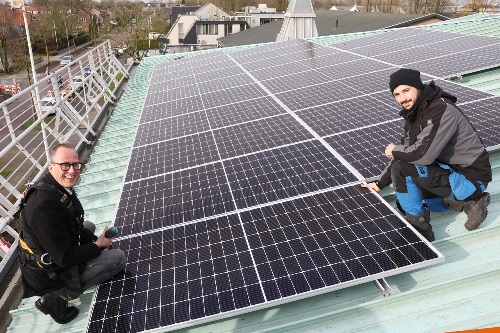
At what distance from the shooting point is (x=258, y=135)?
736cm

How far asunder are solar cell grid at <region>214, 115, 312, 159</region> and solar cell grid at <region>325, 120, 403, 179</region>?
0.71 meters

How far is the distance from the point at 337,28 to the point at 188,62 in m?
22.5

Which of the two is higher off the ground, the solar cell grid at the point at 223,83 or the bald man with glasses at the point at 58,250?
the solar cell grid at the point at 223,83

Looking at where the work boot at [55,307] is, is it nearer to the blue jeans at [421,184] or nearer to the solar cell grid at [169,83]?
the blue jeans at [421,184]

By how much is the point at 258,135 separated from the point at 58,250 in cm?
429

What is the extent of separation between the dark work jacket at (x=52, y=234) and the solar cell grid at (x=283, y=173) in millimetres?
2046

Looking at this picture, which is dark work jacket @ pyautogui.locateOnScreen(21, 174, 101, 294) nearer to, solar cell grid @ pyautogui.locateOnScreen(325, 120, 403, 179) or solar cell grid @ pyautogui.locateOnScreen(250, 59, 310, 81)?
solar cell grid @ pyautogui.locateOnScreen(325, 120, 403, 179)

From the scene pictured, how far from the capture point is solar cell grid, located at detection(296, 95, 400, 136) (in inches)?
267

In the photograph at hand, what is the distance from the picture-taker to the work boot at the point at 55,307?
13.5 ft

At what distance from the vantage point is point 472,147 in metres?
4.37

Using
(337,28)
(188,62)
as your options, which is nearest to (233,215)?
(188,62)

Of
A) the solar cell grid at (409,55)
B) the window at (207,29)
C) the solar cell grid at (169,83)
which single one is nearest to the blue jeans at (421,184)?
the solar cell grid at (409,55)

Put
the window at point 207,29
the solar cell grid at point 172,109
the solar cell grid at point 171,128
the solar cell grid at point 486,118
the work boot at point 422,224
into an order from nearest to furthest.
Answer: the work boot at point 422,224
the solar cell grid at point 486,118
the solar cell grid at point 171,128
the solar cell grid at point 172,109
the window at point 207,29

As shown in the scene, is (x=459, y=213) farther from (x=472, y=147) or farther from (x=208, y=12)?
(x=208, y=12)
